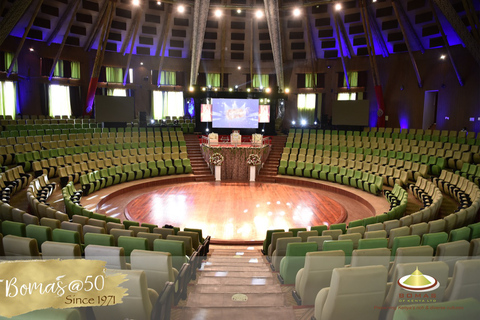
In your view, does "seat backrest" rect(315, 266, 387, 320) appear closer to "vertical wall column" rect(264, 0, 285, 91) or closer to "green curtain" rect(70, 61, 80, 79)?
"vertical wall column" rect(264, 0, 285, 91)

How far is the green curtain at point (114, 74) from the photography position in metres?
21.5

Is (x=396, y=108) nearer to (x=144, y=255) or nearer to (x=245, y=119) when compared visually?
(x=245, y=119)

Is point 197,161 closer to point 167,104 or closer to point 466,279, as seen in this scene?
point 167,104

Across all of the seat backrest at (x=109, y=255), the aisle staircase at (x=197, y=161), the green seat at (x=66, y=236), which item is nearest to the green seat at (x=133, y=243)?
the green seat at (x=66, y=236)

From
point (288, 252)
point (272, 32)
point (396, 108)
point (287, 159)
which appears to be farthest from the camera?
point (396, 108)

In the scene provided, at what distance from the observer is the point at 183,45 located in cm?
2227

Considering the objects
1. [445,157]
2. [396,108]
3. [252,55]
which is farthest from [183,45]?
[445,157]

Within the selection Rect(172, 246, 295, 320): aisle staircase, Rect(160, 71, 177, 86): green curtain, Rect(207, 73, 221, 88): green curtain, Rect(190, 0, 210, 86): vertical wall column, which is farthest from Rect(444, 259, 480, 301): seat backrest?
Rect(160, 71, 177, 86): green curtain

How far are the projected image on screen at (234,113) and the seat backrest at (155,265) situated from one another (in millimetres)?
15070

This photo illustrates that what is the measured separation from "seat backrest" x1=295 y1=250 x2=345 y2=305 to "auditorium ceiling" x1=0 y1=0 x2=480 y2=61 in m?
14.8

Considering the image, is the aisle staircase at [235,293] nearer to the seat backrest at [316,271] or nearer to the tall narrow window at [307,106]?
the seat backrest at [316,271]

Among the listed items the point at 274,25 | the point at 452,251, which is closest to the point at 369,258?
the point at 452,251

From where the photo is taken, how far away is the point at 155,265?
10.2 feet

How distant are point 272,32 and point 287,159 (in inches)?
265
